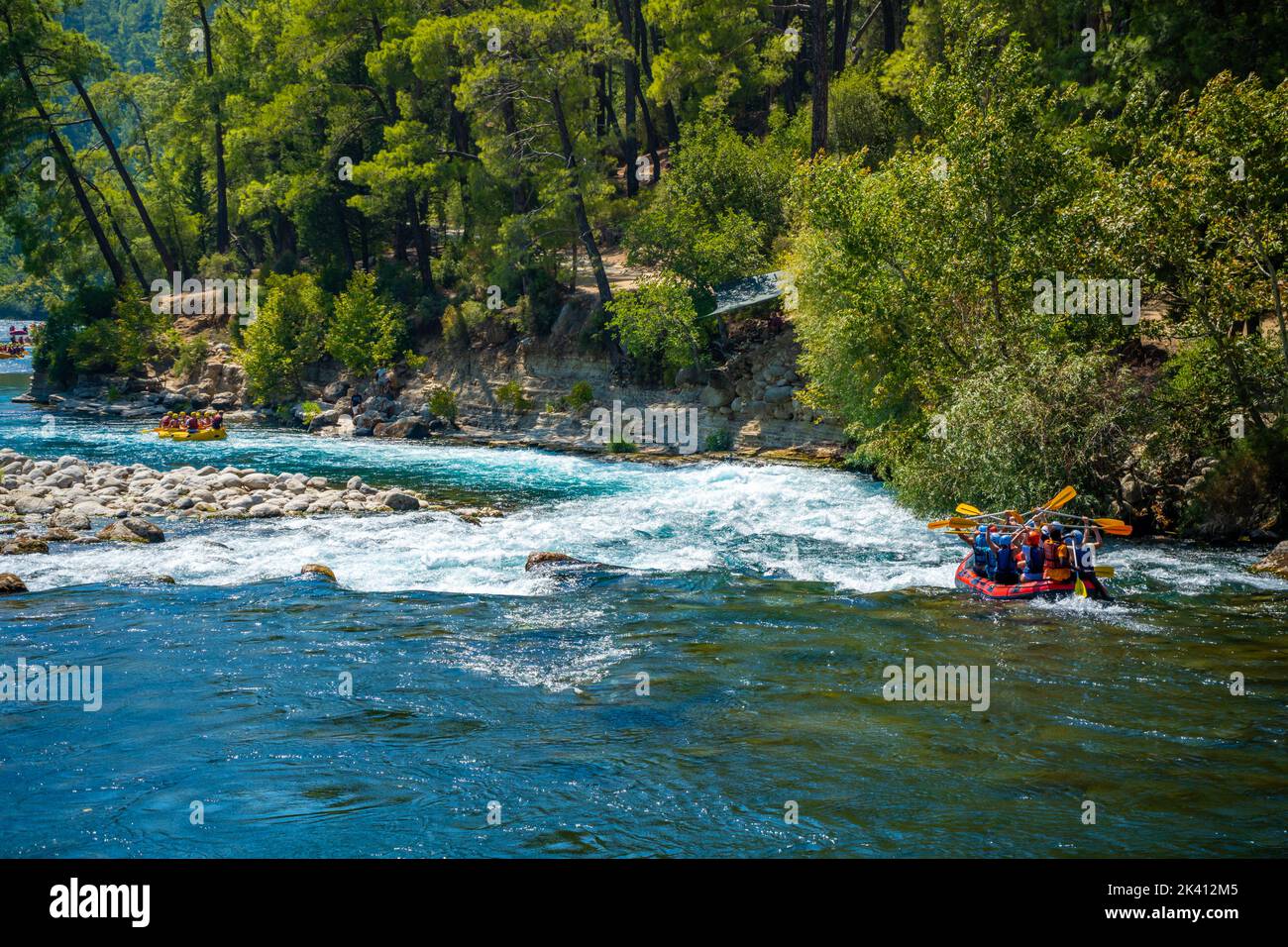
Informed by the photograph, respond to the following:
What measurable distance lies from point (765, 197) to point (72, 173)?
34.6 metres

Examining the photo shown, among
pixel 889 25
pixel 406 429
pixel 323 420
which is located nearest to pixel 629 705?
pixel 406 429

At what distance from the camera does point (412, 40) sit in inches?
1777

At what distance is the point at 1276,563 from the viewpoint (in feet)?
62.1

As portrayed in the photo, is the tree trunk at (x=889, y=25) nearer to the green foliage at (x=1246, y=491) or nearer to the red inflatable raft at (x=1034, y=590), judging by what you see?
the green foliage at (x=1246, y=491)

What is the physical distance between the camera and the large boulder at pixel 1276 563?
61.1ft

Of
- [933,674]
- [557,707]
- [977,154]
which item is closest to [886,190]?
[977,154]

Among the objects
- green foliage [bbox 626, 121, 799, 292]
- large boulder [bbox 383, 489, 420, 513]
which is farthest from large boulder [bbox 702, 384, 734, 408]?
large boulder [bbox 383, 489, 420, 513]

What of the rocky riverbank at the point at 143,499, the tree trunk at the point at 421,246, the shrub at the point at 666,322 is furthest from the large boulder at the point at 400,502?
the tree trunk at the point at 421,246

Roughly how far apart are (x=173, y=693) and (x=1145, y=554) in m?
17.2

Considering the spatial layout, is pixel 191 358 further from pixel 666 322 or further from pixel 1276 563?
pixel 1276 563

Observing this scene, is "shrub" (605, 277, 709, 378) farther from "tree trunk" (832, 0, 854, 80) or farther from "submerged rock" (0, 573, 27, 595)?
"submerged rock" (0, 573, 27, 595)
